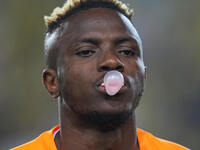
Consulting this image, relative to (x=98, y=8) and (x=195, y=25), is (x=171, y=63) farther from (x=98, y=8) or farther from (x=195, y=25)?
(x=98, y=8)

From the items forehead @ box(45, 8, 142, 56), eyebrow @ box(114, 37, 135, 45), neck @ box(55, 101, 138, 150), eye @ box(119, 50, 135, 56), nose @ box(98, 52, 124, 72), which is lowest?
neck @ box(55, 101, 138, 150)

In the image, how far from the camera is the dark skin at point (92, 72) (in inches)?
93.6

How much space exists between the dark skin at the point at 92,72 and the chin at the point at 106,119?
0.06 feet

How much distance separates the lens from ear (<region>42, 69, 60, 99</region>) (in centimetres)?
264

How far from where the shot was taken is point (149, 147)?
276cm

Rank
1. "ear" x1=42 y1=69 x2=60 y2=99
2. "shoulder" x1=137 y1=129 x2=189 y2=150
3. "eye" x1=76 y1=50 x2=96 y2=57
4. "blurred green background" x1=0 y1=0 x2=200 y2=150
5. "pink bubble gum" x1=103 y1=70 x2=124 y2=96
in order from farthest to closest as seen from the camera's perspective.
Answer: "blurred green background" x1=0 y1=0 x2=200 y2=150 → "shoulder" x1=137 y1=129 x2=189 y2=150 → "ear" x1=42 y1=69 x2=60 y2=99 → "eye" x1=76 y1=50 x2=96 y2=57 → "pink bubble gum" x1=103 y1=70 x2=124 y2=96

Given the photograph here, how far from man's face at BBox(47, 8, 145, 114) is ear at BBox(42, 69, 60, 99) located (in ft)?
0.22

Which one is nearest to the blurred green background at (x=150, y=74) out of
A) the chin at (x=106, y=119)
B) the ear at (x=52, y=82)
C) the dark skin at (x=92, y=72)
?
the ear at (x=52, y=82)

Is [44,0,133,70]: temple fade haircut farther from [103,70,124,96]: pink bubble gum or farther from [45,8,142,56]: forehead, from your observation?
[103,70,124,96]: pink bubble gum

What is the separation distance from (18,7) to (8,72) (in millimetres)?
945

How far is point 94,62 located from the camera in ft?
7.91

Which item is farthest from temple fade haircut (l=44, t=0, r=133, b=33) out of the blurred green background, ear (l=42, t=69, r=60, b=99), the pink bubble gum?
the blurred green background

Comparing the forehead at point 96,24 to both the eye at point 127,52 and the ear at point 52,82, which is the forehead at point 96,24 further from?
the ear at point 52,82

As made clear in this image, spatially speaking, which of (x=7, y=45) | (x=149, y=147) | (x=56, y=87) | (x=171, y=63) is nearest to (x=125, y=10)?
(x=56, y=87)
